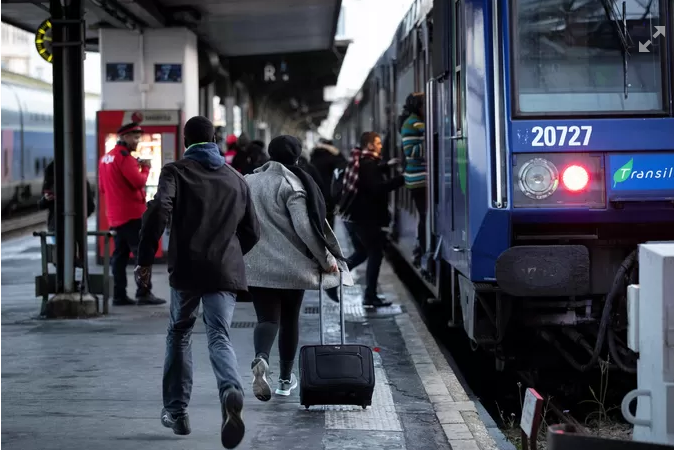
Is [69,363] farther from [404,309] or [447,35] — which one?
[404,309]

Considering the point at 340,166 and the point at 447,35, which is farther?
the point at 340,166

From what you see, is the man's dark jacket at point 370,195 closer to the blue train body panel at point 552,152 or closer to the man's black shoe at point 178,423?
the blue train body panel at point 552,152

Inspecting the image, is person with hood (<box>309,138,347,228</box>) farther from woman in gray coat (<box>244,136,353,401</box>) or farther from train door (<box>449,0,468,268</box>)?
woman in gray coat (<box>244,136,353,401</box>)

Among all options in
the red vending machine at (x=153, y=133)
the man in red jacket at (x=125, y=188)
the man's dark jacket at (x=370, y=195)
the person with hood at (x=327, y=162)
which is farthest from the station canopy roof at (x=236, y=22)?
the man's dark jacket at (x=370, y=195)

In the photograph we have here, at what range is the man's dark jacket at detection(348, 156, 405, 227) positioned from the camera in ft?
39.7

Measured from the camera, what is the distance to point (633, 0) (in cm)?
784

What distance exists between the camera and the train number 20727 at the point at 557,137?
7.55m

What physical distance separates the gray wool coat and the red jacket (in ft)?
15.7

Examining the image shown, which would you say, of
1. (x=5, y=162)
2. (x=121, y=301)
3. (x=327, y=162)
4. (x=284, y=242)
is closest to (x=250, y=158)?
(x=327, y=162)

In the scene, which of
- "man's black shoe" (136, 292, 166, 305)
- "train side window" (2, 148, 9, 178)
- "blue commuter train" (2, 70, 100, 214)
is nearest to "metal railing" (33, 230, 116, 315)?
"man's black shoe" (136, 292, 166, 305)

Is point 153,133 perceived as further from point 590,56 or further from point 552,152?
point 552,152

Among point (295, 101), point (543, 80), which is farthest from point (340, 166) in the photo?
point (295, 101)

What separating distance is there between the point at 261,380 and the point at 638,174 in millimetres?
2601

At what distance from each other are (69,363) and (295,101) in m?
41.3
